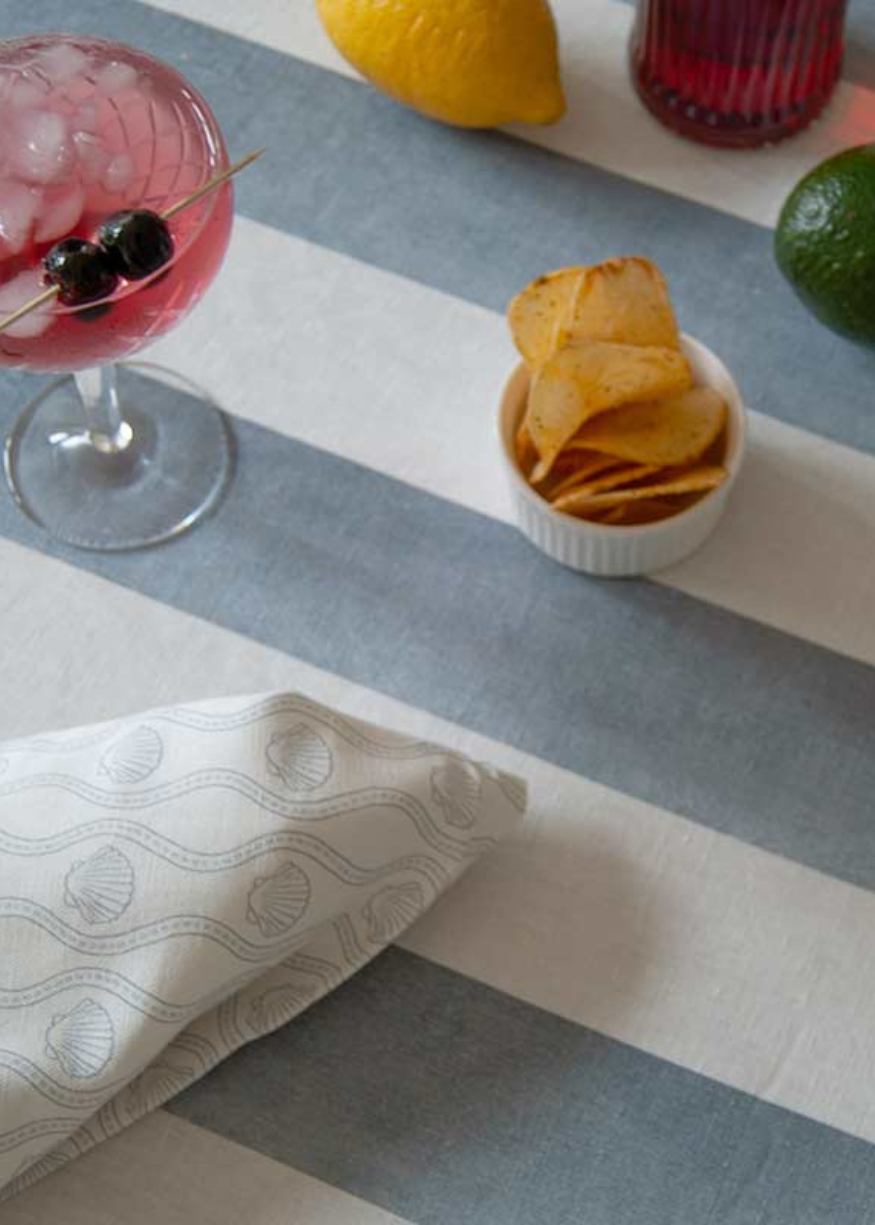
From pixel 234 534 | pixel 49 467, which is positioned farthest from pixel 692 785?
pixel 49 467

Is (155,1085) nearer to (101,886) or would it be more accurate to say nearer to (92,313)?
(101,886)

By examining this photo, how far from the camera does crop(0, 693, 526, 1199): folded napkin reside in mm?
845

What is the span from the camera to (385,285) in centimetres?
109

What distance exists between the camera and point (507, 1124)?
2.91 feet

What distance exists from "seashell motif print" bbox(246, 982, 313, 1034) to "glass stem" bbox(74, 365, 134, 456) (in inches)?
12.1

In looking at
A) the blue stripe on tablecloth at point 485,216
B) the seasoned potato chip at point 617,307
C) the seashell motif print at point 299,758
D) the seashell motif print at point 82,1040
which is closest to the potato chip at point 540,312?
the seasoned potato chip at point 617,307

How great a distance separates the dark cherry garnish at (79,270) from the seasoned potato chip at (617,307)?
0.78 feet

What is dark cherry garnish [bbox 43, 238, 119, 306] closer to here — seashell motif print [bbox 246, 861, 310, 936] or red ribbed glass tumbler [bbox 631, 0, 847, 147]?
seashell motif print [bbox 246, 861, 310, 936]

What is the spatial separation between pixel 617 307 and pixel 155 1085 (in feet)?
1.35

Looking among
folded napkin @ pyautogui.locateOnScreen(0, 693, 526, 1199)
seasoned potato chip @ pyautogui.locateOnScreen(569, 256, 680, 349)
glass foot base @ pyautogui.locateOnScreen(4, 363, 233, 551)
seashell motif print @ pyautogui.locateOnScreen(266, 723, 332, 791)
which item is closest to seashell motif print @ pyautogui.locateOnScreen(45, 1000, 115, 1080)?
folded napkin @ pyautogui.locateOnScreen(0, 693, 526, 1199)

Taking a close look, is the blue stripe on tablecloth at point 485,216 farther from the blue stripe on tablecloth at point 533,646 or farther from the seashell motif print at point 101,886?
the seashell motif print at point 101,886

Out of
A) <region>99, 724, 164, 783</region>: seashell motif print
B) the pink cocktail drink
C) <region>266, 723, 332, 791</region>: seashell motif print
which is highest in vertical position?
the pink cocktail drink

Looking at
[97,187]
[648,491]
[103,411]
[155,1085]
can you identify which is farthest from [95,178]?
[155,1085]

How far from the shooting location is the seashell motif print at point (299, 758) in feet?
2.86
